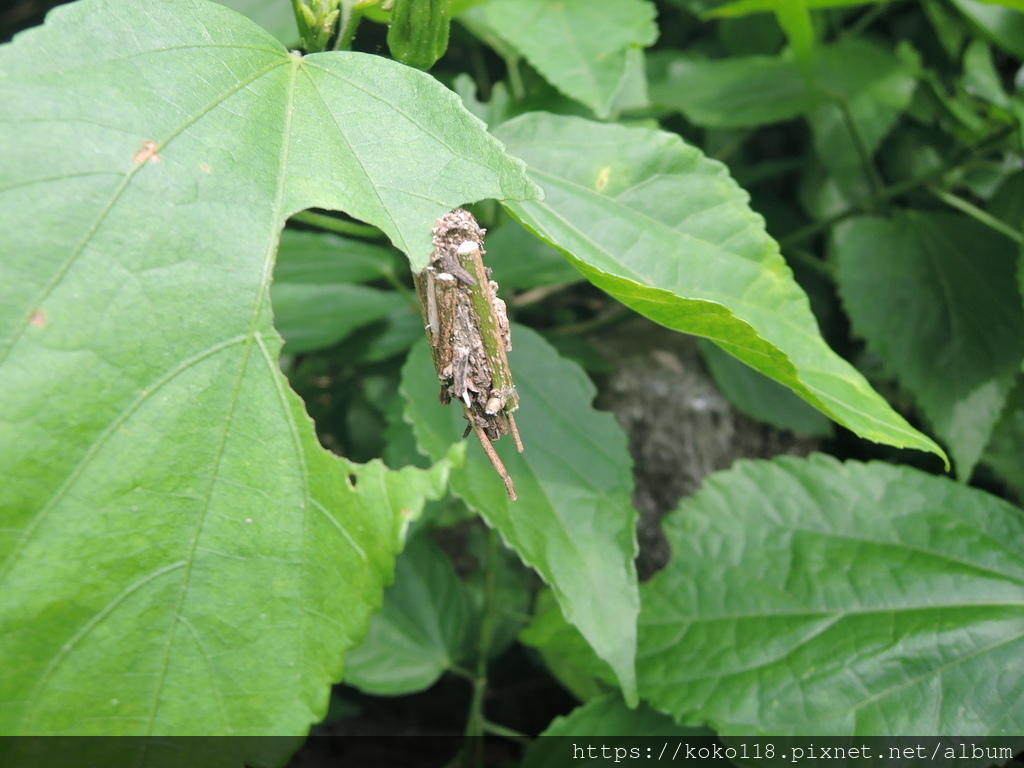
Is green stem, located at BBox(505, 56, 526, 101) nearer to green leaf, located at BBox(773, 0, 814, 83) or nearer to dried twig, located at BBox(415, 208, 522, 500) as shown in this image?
green leaf, located at BBox(773, 0, 814, 83)

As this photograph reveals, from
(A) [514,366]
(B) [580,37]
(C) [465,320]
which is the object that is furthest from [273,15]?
(C) [465,320]

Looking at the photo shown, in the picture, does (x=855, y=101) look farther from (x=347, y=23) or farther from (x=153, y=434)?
(x=153, y=434)

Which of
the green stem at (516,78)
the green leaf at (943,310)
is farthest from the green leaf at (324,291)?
the green leaf at (943,310)

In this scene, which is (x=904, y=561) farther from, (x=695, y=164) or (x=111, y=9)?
(x=111, y=9)

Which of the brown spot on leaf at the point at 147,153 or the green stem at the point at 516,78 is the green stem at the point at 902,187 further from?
the brown spot on leaf at the point at 147,153

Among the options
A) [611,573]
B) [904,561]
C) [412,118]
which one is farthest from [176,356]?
[904,561]
